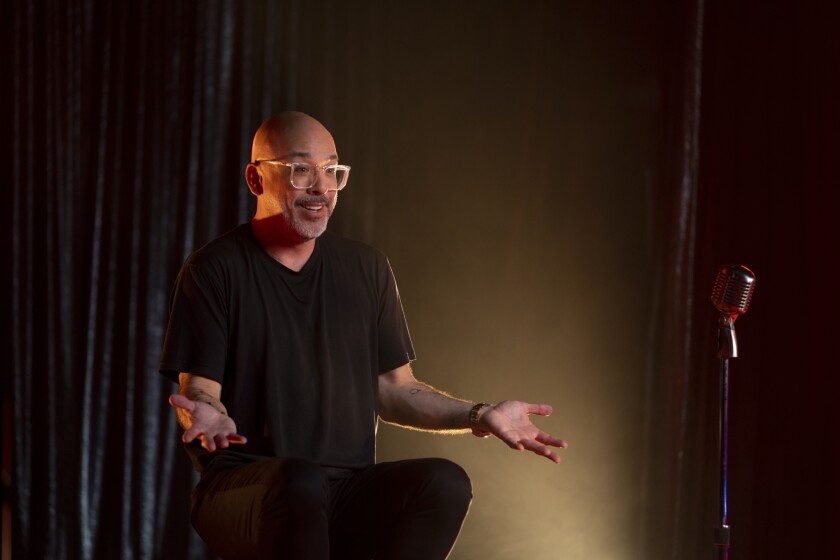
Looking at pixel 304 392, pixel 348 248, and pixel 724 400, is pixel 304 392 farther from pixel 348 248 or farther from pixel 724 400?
pixel 724 400

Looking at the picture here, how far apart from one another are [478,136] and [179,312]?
1712 mm

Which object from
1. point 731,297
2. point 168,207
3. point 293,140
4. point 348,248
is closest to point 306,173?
point 293,140

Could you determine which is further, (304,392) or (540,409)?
(304,392)

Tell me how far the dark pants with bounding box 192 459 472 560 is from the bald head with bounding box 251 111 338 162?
70 cm

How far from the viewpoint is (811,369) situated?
3.15 m

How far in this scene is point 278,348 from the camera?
2.13 m

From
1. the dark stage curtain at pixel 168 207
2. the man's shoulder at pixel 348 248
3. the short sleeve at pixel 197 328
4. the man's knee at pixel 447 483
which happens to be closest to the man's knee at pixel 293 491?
the man's knee at pixel 447 483

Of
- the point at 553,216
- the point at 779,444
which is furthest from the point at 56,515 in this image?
the point at 779,444

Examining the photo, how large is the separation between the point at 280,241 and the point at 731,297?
1.03 meters

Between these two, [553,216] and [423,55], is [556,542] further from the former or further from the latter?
[423,55]

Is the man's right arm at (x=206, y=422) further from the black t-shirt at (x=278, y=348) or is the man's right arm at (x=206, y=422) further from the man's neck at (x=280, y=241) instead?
the man's neck at (x=280, y=241)

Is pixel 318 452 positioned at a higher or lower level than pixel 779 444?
higher

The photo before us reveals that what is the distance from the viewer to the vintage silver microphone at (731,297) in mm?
2262

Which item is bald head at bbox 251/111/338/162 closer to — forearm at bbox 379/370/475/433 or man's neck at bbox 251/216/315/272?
man's neck at bbox 251/216/315/272
